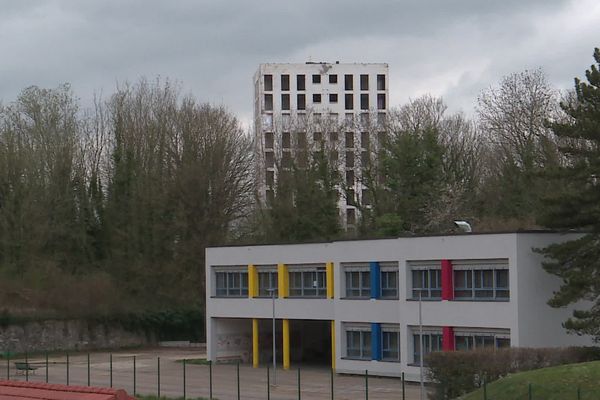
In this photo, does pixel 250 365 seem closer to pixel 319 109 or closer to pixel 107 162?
pixel 107 162

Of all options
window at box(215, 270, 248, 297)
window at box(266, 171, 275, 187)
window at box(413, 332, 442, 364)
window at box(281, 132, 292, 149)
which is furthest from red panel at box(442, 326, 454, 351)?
window at box(281, 132, 292, 149)

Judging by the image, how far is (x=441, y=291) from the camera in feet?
152

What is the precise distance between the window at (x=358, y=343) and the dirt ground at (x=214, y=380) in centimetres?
108

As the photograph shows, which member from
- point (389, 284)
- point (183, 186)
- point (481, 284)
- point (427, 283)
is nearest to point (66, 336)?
point (183, 186)

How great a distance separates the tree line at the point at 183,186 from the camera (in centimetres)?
7288

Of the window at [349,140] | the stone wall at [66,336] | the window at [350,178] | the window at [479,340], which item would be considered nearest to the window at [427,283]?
the window at [479,340]

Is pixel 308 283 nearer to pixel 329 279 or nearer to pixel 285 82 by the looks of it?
pixel 329 279

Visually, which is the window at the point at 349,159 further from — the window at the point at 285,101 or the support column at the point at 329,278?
the window at the point at 285,101

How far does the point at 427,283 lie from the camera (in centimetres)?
4712

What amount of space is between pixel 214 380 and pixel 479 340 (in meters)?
12.3

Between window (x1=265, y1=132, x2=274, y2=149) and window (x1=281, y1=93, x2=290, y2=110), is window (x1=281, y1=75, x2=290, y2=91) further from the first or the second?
window (x1=265, y1=132, x2=274, y2=149)

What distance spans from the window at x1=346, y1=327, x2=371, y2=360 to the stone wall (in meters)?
26.9

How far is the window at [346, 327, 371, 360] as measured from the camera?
50.2m

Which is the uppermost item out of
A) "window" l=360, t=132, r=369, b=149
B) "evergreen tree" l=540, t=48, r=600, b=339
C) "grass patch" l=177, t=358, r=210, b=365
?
"window" l=360, t=132, r=369, b=149
